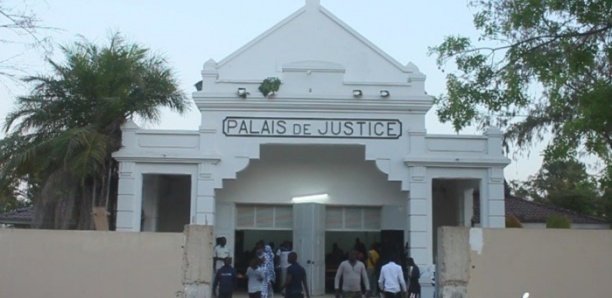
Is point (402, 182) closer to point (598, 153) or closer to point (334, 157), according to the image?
point (334, 157)

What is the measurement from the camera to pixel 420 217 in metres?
20.4

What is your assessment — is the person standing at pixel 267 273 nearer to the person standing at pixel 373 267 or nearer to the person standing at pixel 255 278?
the person standing at pixel 255 278

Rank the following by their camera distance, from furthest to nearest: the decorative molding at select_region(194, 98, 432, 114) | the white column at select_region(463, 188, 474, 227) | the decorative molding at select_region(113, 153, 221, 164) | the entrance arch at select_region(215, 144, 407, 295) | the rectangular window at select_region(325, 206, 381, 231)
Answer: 1. the rectangular window at select_region(325, 206, 381, 231)
2. the white column at select_region(463, 188, 474, 227)
3. the entrance arch at select_region(215, 144, 407, 295)
4. the decorative molding at select_region(194, 98, 432, 114)
5. the decorative molding at select_region(113, 153, 221, 164)

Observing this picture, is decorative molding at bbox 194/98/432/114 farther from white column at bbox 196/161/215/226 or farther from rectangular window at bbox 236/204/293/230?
rectangular window at bbox 236/204/293/230

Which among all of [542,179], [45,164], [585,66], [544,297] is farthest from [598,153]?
[542,179]

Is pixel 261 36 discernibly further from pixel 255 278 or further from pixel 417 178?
pixel 255 278

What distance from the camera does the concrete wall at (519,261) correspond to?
13445 millimetres

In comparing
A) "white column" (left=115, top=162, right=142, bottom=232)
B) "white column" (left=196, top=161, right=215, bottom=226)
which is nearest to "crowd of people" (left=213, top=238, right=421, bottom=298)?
"white column" (left=196, top=161, right=215, bottom=226)

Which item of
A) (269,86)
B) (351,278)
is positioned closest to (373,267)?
(269,86)

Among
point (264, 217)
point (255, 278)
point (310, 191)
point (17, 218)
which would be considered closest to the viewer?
point (255, 278)

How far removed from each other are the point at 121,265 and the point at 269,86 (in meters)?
7.97

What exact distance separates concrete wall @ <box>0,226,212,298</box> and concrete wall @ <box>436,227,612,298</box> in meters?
4.29

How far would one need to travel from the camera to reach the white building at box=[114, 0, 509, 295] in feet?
67.1

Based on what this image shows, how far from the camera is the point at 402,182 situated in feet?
68.2
